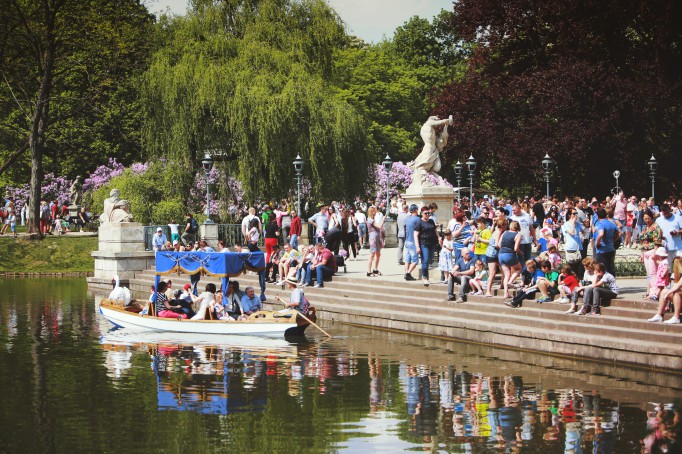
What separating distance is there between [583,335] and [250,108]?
2430cm

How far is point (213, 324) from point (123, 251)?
15225 mm

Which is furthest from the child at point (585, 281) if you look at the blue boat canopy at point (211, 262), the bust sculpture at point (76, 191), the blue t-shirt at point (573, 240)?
the bust sculpture at point (76, 191)

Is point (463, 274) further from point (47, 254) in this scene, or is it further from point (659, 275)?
point (47, 254)

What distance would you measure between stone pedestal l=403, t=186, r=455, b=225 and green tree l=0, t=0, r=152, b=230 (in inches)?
883

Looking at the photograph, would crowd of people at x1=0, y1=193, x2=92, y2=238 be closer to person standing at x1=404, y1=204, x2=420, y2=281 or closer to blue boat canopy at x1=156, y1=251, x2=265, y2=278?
blue boat canopy at x1=156, y1=251, x2=265, y2=278

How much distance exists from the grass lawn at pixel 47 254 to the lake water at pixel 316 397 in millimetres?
22803

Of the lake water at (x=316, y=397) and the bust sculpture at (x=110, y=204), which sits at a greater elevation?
the bust sculpture at (x=110, y=204)

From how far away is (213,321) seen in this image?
88.2 feet

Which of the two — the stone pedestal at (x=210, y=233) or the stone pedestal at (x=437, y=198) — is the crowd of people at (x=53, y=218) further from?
the stone pedestal at (x=437, y=198)

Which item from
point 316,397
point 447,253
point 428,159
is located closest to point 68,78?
point 428,159

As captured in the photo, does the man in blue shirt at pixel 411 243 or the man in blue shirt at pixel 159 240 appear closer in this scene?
the man in blue shirt at pixel 411 243

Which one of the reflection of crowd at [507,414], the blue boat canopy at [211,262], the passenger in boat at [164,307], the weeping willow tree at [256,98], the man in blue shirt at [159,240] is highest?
the weeping willow tree at [256,98]

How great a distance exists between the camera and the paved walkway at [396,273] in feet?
80.8

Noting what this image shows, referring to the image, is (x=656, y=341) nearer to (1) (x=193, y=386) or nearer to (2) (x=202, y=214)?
(1) (x=193, y=386)
